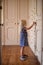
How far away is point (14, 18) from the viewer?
14.5 ft

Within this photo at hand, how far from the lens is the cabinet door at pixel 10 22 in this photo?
4.37 meters

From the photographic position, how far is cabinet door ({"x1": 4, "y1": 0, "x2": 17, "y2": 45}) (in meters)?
4.37

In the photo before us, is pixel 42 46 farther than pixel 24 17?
No

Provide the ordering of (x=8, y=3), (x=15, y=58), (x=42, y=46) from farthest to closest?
1. (x=8, y=3)
2. (x=15, y=58)
3. (x=42, y=46)

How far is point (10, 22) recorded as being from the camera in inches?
173

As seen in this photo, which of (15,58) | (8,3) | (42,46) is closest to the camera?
(42,46)

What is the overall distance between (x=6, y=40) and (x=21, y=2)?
1.16m

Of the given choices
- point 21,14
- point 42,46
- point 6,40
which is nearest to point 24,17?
point 21,14

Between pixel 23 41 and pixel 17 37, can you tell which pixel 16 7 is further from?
pixel 23 41

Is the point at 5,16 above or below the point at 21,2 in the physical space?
below

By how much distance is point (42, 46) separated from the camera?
7.30 feet

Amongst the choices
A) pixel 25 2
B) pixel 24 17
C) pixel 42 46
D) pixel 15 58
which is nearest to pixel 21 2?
pixel 25 2

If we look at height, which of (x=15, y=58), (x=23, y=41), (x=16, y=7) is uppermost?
(x=16, y=7)

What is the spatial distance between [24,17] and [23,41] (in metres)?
1.46
